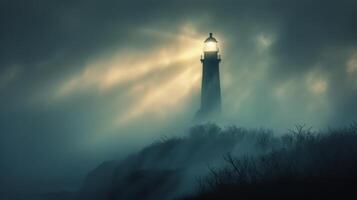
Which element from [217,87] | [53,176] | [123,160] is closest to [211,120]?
[217,87]

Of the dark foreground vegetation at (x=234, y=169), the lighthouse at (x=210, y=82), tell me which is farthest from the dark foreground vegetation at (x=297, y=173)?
the lighthouse at (x=210, y=82)

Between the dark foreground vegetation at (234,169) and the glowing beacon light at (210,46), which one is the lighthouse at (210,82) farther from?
the dark foreground vegetation at (234,169)

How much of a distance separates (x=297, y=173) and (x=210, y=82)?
1111 inches

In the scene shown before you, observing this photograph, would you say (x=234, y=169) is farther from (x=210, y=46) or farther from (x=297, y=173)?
(x=210, y=46)

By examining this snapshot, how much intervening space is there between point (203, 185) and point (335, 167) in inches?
356

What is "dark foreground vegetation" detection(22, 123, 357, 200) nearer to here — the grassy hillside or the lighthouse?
the grassy hillside

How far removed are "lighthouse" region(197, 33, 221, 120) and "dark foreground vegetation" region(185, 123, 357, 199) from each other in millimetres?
18520

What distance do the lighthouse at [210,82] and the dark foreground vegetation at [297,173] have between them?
1852 cm

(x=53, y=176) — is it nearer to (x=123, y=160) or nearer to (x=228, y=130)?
(x=123, y=160)

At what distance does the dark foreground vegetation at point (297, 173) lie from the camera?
92.9 ft

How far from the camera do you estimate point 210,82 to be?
6066cm

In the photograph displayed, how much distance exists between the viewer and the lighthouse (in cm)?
6078

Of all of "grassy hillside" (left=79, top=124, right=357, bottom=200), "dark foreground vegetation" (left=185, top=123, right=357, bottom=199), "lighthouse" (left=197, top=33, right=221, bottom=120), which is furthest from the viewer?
"lighthouse" (left=197, top=33, right=221, bottom=120)

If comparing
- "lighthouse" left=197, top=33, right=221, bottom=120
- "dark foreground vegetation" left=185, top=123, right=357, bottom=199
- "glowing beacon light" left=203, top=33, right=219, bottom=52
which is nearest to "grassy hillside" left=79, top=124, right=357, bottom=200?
"dark foreground vegetation" left=185, top=123, right=357, bottom=199
